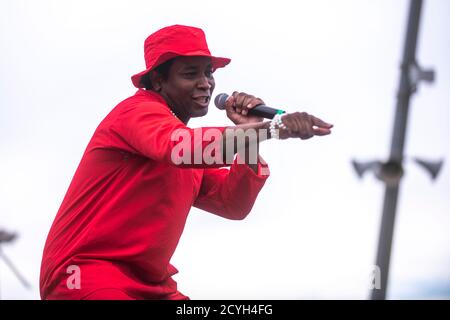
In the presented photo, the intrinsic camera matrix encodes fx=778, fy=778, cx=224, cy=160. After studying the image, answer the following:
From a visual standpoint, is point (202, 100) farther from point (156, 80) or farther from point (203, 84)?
point (156, 80)

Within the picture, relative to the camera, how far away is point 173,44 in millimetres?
3326

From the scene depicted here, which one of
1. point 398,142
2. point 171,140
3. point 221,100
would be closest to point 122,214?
point 171,140

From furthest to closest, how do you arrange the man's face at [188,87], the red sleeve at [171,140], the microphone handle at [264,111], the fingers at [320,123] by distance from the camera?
the man's face at [188,87] < the microphone handle at [264,111] < the red sleeve at [171,140] < the fingers at [320,123]

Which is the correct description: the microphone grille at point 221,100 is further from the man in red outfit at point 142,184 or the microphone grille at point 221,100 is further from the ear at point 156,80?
the ear at point 156,80

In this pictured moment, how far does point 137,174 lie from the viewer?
10.1ft

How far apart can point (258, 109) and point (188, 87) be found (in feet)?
1.59

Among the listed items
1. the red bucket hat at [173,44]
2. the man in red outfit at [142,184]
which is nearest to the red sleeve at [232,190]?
the man in red outfit at [142,184]

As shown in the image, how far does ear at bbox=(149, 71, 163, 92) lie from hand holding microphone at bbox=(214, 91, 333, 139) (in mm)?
296

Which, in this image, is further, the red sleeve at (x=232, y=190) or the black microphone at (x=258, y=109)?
the red sleeve at (x=232, y=190)

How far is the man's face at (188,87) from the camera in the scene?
3354mm

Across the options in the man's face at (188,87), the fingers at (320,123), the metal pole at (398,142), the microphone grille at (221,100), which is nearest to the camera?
the metal pole at (398,142)
